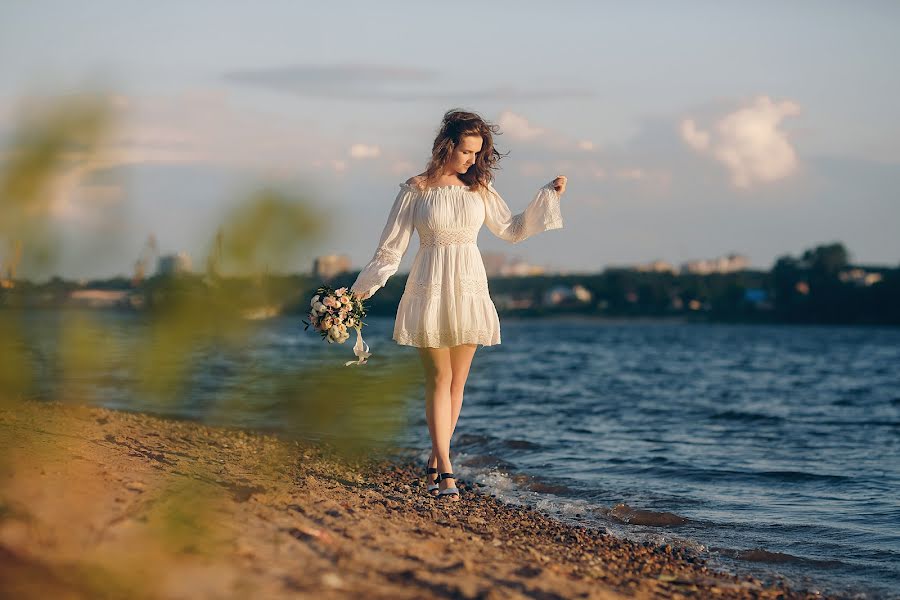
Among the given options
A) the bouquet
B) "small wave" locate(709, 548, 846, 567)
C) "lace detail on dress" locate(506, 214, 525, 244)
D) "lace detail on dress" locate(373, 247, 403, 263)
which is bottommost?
"small wave" locate(709, 548, 846, 567)

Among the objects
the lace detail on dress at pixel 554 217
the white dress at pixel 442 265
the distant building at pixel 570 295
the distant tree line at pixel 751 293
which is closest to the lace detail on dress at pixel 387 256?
the white dress at pixel 442 265

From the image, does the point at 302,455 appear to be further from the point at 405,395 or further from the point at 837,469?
the point at 837,469

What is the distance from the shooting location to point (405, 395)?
1.81m

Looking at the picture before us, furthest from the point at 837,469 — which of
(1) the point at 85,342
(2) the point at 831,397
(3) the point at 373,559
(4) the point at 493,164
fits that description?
(2) the point at 831,397

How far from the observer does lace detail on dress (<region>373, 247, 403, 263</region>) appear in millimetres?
5312

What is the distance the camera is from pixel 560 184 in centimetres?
555

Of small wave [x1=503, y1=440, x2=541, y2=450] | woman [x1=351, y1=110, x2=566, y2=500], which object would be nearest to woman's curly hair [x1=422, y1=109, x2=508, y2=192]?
woman [x1=351, y1=110, x2=566, y2=500]

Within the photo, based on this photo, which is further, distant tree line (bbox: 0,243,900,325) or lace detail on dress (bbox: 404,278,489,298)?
distant tree line (bbox: 0,243,900,325)

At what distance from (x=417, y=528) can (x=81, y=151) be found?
3.55 m

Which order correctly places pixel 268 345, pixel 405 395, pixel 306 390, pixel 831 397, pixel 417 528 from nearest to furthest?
pixel 268 345 < pixel 306 390 < pixel 405 395 < pixel 417 528 < pixel 831 397

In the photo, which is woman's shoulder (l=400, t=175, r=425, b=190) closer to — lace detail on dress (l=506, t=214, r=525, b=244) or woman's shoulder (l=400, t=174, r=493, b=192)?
woman's shoulder (l=400, t=174, r=493, b=192)

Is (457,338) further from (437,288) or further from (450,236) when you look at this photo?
(450,236)

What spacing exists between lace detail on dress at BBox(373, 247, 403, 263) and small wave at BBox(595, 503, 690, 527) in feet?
9.01

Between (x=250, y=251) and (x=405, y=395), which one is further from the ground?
(x=250, y=251)
